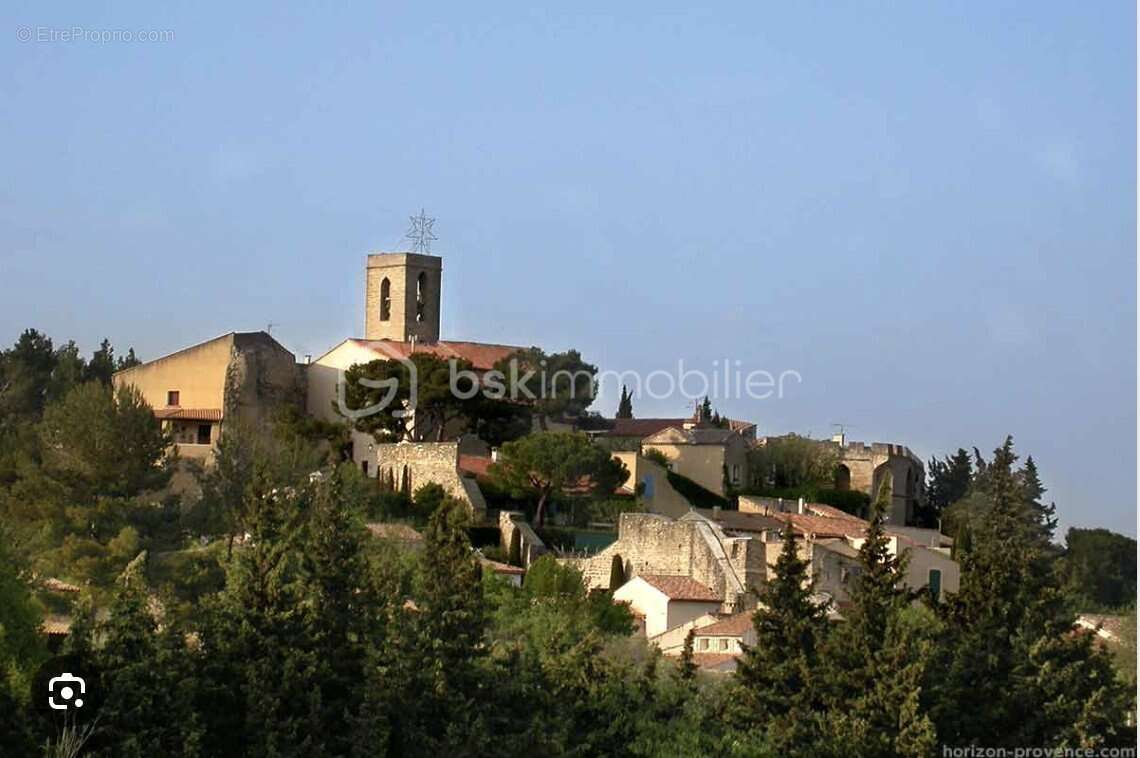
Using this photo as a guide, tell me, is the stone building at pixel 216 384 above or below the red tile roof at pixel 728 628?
above

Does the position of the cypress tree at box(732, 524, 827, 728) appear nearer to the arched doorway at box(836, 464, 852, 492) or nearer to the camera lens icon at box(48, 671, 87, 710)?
the camera lens icon at box(48, 671, 87, 710)

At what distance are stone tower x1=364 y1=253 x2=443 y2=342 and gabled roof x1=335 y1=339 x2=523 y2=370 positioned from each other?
3018 mm

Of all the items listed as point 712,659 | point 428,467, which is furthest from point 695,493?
point 712,659

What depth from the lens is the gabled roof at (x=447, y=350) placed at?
5300 cm

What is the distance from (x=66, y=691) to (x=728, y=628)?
46.3 feet

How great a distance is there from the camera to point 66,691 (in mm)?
27938

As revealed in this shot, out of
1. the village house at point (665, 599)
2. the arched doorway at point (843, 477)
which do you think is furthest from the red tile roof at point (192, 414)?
the arched doorway at point (843, 477)

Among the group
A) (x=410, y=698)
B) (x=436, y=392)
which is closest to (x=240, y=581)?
(x=410, y=698)

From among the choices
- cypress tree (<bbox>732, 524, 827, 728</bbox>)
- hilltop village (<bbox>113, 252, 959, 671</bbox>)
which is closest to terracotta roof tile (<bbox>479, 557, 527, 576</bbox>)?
hilltop village (<bbox>113, 252, 959, 671</bbox>)

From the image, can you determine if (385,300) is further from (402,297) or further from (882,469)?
(882,469)

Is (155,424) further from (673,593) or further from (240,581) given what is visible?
(240,581)

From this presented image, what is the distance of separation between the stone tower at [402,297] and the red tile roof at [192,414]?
10.1 metres

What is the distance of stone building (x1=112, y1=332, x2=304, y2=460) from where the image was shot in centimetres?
5112

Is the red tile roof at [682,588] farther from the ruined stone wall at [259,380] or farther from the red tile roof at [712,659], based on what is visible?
the ruined stone wall at [259,380]
